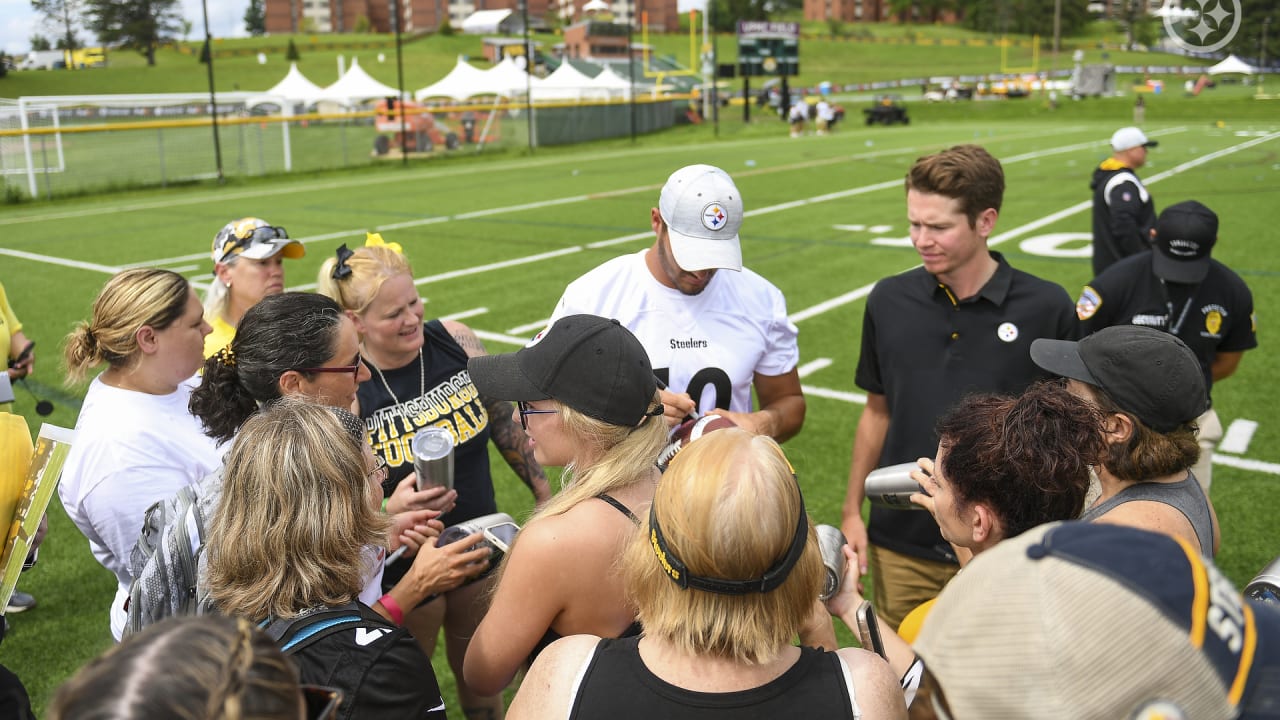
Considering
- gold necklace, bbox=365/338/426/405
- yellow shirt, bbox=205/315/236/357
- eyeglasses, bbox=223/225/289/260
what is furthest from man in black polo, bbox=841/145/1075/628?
eyeglasses, bbox=223/225/289/260

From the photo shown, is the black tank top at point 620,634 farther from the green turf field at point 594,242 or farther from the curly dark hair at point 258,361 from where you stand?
the green turf field at point 594,242

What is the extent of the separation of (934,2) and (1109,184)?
472 feet

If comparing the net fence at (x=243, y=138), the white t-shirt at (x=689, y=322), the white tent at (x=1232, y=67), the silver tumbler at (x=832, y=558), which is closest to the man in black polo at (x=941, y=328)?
the white t-shirt at (x=689, y=322)

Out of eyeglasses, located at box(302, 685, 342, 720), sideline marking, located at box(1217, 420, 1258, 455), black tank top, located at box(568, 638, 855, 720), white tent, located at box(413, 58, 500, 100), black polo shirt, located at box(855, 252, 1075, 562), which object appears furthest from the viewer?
white tent, located at box(413, 58, 500, 100)

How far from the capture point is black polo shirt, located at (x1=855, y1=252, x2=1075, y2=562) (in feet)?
12.3

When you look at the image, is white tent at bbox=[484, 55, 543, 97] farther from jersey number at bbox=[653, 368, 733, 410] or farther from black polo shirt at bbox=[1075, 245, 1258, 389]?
jersey number at bbox=[653, 368, 733, 410]

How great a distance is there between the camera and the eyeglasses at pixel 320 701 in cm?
168

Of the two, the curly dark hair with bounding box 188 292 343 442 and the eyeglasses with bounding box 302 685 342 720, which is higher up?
the curly dark hair with bounding box 188 292 343 442

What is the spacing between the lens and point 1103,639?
1.28 meters

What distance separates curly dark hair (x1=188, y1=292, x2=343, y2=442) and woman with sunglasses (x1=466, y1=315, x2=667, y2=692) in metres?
0.85

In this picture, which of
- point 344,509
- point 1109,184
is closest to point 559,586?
point 344,509

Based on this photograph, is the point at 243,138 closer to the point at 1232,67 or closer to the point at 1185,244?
the point at 1185,244

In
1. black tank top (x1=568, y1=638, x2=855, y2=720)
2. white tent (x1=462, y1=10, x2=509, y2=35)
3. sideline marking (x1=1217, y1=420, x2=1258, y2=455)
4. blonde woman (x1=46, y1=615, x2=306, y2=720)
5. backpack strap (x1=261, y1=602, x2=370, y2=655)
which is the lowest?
sideline marking (x1=1217, y1=420, x2=1258, y2=455)

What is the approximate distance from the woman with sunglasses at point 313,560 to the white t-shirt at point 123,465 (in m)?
0.92
